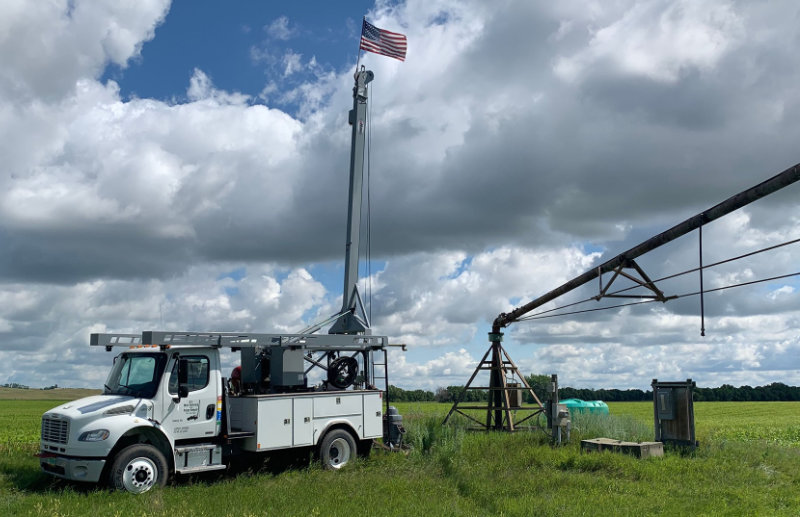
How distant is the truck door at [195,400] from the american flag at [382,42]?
37.5 ft

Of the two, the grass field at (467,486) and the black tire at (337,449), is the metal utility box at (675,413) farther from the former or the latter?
the black tire at (337,449)

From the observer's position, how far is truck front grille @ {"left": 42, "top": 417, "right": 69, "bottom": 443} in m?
13.7

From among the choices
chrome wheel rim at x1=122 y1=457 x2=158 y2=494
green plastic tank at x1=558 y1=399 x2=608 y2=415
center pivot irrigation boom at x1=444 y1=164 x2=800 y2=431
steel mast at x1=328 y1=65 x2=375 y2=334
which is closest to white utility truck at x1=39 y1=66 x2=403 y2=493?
chrome wheel rim at x1=122 y1=457 x2=158 y2=494

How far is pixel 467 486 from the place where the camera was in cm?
1441

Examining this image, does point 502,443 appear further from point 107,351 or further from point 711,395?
point 711,395

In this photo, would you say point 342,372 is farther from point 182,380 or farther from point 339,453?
point 182,380

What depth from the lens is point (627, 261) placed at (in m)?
19.8

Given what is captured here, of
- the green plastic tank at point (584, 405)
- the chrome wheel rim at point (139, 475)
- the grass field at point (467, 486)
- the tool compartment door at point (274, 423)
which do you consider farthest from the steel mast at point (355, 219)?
the green plastic tank at point (584, 405)

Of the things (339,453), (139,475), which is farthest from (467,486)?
(139,475)

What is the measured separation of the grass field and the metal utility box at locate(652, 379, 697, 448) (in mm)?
571

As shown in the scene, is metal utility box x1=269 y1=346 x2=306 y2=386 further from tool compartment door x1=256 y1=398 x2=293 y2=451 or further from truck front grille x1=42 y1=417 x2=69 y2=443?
truck front grille x1=42 y1=417 x2=69 y2=443

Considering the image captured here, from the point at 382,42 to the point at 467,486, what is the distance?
554 inches

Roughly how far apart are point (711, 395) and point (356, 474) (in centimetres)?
8071

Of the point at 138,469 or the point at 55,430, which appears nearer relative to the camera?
the point at 138,469
